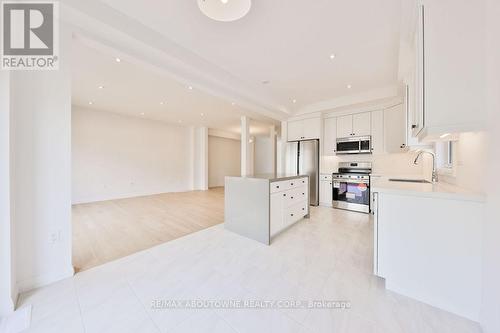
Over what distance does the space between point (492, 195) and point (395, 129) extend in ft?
9.73

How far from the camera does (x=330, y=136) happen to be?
16.0 feet

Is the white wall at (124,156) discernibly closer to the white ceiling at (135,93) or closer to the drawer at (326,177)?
the white ceiling at (135,93)

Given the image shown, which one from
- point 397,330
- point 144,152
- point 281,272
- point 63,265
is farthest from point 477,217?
point 144,152

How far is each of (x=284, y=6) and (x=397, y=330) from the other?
2.89 metres

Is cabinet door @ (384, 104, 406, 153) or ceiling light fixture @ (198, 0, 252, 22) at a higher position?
ceiling light fixture @ (198, 0, 252, 22)

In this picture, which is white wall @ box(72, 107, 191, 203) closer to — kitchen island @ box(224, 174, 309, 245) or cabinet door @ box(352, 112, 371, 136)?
kitchen island @ box(224, 174, 309, 245)

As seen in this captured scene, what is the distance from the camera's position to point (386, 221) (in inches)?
63.9

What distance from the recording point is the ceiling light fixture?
4.82ft

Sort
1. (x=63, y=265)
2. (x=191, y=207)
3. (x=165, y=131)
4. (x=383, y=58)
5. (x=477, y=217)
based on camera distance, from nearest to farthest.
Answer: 1. (x=477, y=217)
2. (x=63, y=265)
3. (x=383, y=58)
4. (x=191, y=207)
5. (x=165, y=131)

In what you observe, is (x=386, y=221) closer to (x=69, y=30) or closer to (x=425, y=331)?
(x=425, y=331)

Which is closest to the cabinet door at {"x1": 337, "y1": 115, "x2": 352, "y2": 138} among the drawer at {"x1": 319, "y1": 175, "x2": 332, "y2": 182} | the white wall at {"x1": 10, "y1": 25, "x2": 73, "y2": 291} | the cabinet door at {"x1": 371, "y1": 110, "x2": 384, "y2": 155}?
the cabinet door at {"x1": 371, "y1": 110, "x2": 384, "y2": 155}

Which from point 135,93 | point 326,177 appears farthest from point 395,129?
point 135,93

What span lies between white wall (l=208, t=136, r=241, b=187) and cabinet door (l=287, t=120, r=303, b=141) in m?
4.45

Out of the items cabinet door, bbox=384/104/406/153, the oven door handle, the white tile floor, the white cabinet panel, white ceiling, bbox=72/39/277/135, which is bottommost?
the white tile floor
